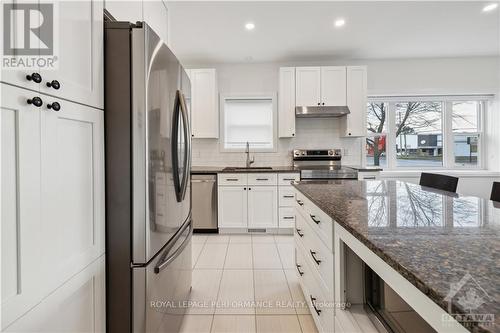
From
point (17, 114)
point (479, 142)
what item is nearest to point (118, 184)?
point (17, 114)

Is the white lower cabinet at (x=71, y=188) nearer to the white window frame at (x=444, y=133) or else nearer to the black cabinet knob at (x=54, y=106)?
the black cabinet knob at (x=54, y=106)

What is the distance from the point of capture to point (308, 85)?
3811mm

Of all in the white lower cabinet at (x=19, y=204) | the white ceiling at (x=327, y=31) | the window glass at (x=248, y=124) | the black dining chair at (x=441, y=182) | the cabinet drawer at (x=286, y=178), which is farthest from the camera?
the window glass at (x=248, y=124)

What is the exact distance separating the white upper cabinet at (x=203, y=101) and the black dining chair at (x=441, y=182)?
9.30ft

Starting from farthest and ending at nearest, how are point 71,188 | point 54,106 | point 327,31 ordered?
point 327,31 → point 71,188 → point 54,106

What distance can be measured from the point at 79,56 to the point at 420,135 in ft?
16.4

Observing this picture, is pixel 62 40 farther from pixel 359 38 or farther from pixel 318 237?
pixel 359 38

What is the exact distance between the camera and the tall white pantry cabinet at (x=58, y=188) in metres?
0.69

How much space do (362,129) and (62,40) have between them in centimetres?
382

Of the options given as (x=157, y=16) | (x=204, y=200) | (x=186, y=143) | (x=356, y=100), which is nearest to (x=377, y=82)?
(x=356, y=100)

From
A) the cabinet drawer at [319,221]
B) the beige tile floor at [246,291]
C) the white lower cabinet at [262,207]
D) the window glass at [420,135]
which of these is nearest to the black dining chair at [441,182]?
the cabinet drawer at [319,221]
